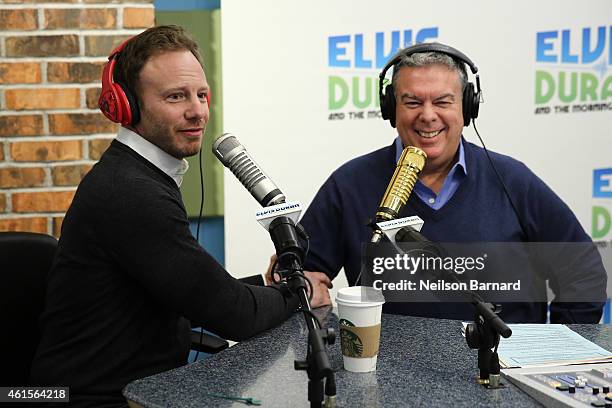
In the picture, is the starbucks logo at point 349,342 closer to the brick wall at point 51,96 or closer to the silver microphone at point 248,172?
the silver microphone at point 248,172

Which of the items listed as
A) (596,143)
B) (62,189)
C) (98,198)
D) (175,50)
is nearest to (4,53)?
(62,189)

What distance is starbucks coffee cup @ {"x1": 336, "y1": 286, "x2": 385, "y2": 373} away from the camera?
131cm

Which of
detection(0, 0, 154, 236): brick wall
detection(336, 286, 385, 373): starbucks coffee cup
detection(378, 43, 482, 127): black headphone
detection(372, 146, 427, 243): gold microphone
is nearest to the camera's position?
detection(336, 286, 385, 373): starbucks coffee cup

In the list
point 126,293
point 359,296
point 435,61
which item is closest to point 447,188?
point 435,61

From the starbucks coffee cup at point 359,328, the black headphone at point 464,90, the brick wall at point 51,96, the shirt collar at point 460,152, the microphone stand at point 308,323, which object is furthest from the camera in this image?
the brick wall at point 51,96

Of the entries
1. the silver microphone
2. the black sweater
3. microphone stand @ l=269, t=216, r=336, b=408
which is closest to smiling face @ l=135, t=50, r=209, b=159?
the black sweater

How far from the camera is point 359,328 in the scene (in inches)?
51.9

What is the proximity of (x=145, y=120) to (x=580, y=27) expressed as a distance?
1687mm

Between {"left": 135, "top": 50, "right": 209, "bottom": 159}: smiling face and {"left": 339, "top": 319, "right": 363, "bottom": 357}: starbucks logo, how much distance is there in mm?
665

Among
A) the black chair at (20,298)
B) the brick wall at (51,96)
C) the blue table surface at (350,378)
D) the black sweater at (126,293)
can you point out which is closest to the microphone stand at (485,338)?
the blue table surface at (350,378)

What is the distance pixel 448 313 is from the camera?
1.92m

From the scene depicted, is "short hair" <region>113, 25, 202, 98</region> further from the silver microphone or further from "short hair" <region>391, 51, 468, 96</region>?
"short hair" <region>391, 51, 468, 96</region>

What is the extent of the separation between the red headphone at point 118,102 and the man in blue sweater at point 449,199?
683 millimetres

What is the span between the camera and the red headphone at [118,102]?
166 cm
